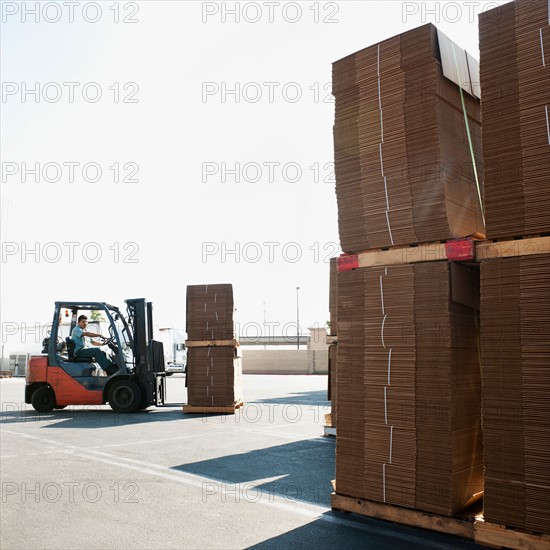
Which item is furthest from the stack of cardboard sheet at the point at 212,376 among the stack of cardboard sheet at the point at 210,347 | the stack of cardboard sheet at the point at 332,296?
the stack of cardboard sheet at the point at 332,296

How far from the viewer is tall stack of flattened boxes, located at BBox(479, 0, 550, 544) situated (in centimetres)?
366

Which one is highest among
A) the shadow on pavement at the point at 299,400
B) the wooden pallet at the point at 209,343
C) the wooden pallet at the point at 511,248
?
the wooden pallet at the point at 511,248

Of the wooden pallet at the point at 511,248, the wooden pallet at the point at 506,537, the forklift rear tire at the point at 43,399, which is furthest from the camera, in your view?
the forklift rear tire at the point at 43,399

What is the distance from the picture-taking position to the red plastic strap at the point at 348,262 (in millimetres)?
4730

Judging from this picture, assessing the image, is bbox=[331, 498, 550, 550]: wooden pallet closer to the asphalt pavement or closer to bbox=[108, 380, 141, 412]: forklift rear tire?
the asphalt pavement

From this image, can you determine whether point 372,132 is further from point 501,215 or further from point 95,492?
point 95,492

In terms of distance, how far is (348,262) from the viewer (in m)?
4.77

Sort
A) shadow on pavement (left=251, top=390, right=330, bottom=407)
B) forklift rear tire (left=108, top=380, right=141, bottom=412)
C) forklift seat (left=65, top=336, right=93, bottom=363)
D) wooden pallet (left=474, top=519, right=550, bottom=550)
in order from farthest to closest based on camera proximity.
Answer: shadow on pavement (left=251, top=390, right=330, bottom=407), forklift seat (left=65, top=336, right=93, bottom=363), forklift rear tire (left=108, top=380, right=141, bottom=412), wooden pallet (left=474, top=519, right=550, bottom=550)

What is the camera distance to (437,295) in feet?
13.9

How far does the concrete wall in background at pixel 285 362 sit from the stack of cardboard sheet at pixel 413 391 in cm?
3092

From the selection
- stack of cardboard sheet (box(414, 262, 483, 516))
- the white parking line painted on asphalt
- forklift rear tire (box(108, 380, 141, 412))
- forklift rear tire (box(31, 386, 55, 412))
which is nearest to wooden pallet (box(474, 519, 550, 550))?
stack of cardboard sheet (box(414, 262, 483, 516))

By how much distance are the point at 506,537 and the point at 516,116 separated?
2748 millimetres

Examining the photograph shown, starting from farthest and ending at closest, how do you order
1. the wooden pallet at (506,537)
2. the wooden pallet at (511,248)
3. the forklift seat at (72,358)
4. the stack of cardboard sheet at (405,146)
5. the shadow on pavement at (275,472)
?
the forklift seat at (72,358)
the shadow on pavement at (275,472)
the stack of cardboard sheet at (405,146)
the wooden pallet at (511,248)
the wooden pallet at (506,537)

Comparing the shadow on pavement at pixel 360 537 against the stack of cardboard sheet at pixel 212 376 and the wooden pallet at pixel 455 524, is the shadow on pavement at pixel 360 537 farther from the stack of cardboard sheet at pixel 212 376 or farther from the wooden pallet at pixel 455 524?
the stack of cardboard sheet at pixel 212 376
